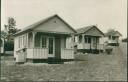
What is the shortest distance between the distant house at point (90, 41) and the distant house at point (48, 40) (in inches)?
585

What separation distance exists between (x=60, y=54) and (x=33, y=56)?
141 inches

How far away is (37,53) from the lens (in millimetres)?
25094

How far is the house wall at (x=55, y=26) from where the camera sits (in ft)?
86.6

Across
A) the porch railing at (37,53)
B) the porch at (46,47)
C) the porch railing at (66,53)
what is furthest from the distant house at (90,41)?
the porch railing at (37,53)

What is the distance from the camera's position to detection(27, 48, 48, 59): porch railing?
24.9 meters

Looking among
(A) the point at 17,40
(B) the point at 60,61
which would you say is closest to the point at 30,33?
(B) the point at 60,61

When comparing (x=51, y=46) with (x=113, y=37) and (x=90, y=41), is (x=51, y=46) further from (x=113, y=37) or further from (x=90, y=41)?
(x=113, y=37)

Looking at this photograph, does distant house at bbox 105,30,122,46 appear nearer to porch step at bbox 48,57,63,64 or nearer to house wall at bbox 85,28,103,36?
house wall at bbox 85,28,103,36

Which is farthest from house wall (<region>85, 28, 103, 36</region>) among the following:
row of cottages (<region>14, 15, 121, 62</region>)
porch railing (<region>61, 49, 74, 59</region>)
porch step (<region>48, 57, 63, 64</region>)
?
porch step (<region>48, 57, 63, 64</region>)

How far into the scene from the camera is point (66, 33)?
2752 cm

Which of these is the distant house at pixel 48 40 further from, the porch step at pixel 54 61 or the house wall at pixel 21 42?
the porch step at pixel 54 61

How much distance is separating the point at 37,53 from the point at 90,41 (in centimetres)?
2028

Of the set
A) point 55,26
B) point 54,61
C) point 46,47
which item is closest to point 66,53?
point 54,61

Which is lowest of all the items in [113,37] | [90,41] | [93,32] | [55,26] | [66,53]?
[66,53]
